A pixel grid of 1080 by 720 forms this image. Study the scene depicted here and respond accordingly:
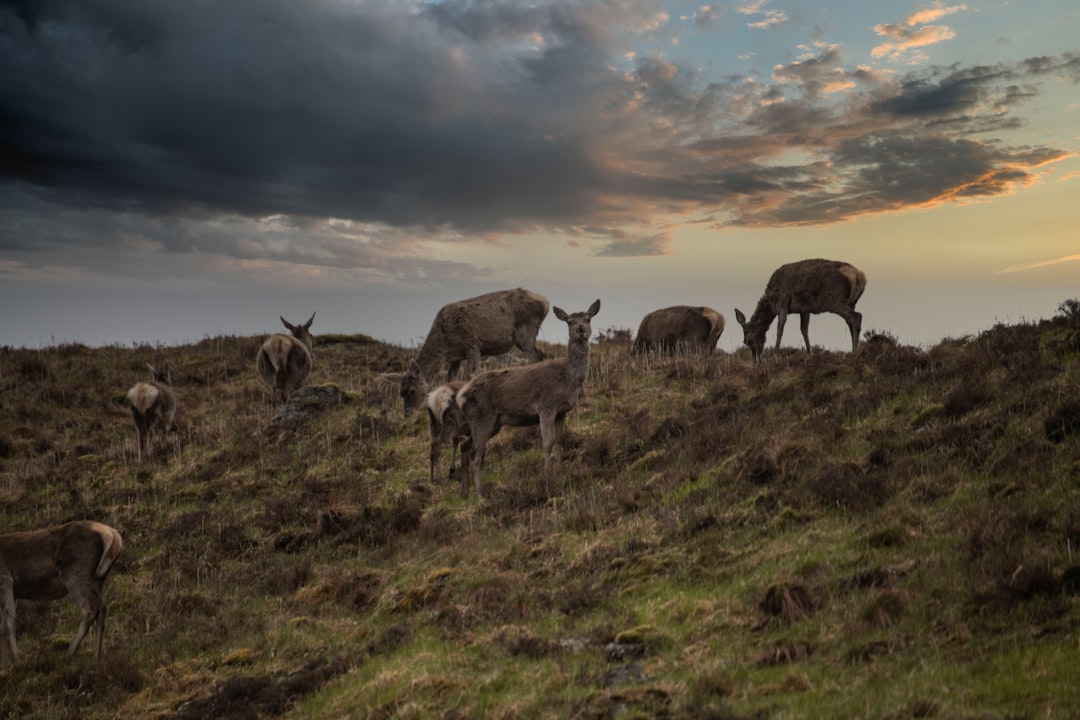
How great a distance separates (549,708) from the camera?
6.34 meters

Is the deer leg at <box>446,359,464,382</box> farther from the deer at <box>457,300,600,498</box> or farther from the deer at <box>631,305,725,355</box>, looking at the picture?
the deer at <box>457,300,600,498</box>

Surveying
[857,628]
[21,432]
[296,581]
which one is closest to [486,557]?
[296,581]

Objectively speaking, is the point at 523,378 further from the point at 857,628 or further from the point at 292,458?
the point at 857,628

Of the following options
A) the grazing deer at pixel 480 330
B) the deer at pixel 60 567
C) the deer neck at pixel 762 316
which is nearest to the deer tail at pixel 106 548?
the deer at pixel 60 567

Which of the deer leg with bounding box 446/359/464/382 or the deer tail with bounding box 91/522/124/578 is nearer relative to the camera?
the deer tail with bounding box 91/522/124/578

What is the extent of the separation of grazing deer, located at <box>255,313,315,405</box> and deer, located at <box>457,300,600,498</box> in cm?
1085

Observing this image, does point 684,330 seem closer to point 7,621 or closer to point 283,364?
point 283,364

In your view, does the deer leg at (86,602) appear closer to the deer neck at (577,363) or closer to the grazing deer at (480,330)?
the deer neck at (577,363)

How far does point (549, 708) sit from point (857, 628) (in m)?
2.57

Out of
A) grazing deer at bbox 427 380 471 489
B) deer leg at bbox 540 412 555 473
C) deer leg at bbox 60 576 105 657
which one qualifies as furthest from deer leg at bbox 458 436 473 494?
deer leg at bbox 60 576 105 657

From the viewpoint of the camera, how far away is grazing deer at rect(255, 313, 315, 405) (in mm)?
24359

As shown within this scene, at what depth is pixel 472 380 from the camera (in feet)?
51.0

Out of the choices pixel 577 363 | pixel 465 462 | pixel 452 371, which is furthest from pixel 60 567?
pixel 452 371

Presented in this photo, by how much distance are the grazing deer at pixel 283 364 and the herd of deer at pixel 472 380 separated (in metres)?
0.03
